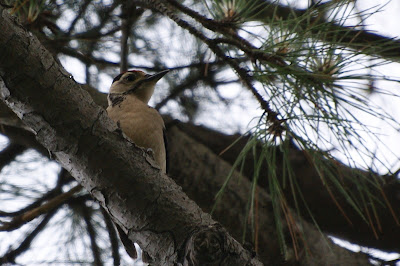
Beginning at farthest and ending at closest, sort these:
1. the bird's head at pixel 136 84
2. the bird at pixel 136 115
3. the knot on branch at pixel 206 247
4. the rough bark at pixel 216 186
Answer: the bird's head at pixel 136 84
the rough bark at pixel 216 186
the bird at pixel 136 115
the knot on branch at pixel 206 247

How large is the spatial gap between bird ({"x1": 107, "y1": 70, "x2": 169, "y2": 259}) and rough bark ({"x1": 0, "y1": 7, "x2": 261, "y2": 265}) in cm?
68

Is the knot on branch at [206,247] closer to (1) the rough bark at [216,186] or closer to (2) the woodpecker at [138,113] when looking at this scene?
(2) the woodpecker at [138,113]

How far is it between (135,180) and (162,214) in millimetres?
148

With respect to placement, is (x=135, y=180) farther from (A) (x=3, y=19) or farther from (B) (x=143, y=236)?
(A) (x=3, y=19)

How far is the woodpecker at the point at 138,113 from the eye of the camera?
9.50 feet

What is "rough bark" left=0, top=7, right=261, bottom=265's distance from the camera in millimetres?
1751

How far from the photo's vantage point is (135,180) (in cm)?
185

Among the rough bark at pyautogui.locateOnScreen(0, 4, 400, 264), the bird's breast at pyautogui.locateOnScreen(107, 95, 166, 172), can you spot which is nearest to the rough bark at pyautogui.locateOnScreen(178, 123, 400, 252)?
the rough bark at pyautogui.locateOnScreen(0, 4, 400, 264)

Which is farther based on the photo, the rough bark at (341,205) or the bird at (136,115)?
the rough bark at (341,205)

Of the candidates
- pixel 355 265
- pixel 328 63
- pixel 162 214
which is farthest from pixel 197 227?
pixel 355 265

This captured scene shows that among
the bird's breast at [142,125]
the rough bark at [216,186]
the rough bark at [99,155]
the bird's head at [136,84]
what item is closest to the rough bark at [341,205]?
the rough bark at [216,186]

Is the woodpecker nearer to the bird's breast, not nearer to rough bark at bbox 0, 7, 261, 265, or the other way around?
the bird's breast

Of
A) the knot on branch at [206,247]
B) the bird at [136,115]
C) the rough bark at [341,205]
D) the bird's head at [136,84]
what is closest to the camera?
the knot on branch at [206,247]

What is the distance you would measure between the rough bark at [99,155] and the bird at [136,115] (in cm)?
68
